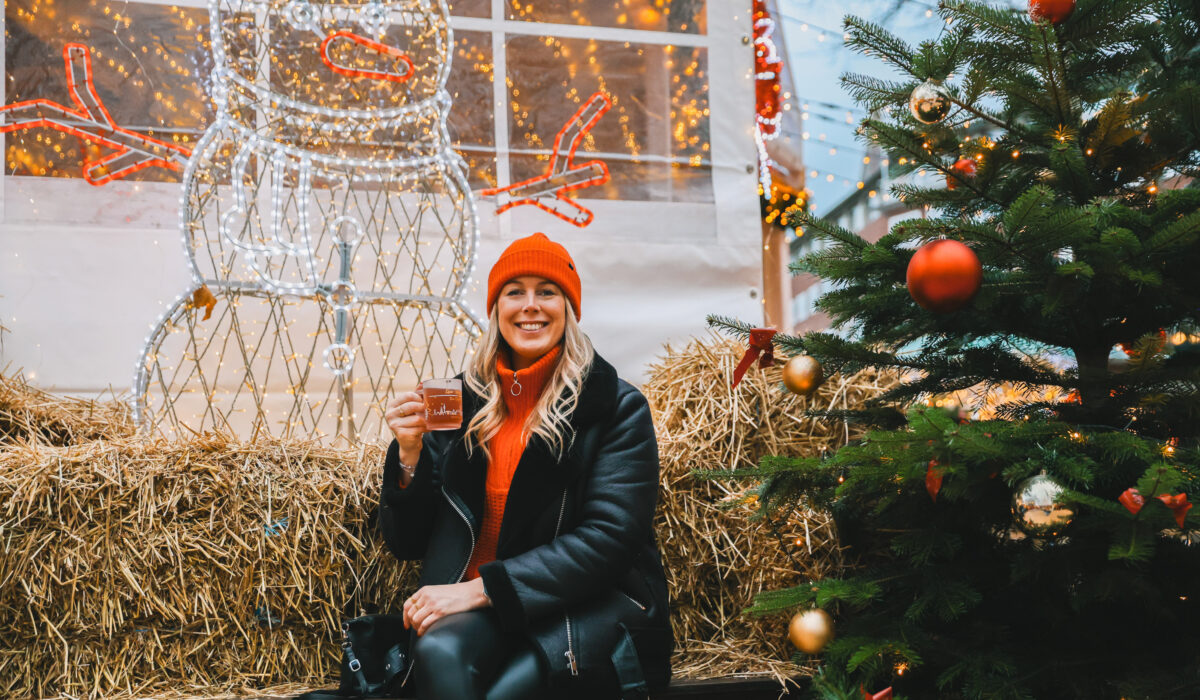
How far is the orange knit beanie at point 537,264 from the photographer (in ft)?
6.51

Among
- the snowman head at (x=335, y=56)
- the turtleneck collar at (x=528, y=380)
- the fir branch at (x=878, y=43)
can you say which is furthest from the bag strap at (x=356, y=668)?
the fir branch at (x=878, y=43)

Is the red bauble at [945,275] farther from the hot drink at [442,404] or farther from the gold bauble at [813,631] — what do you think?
the hot drink at [442,404]

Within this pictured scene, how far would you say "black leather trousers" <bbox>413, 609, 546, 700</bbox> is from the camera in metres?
1.57

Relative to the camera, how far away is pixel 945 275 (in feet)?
4.84

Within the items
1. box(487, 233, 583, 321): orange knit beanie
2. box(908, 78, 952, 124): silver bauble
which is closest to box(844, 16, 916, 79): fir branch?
box(908, 78, 952, 124): silver bauble

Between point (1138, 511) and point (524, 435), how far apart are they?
1.17m

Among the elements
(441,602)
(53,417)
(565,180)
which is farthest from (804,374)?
(53,417)

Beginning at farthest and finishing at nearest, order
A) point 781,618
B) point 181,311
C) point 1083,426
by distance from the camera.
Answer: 1. point 181,311
2. point 781,618
3. point 1083,426

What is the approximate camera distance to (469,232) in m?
2.65

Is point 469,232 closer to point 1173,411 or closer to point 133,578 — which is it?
point 133,578

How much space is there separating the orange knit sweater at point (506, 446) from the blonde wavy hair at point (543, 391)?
2 cm

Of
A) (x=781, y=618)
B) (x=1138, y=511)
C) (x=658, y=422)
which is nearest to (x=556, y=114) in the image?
(x=658, y=422)

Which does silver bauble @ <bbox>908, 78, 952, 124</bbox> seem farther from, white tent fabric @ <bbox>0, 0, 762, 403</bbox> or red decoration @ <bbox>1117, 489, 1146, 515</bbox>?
white tent fabric @ <bbox>0, 0, 762, 403</bbox>

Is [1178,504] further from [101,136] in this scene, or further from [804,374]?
[101,136]
